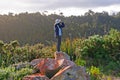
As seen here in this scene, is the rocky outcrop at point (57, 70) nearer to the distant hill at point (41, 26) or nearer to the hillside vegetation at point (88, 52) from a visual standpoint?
the hillside vegetation at point (88, 52)

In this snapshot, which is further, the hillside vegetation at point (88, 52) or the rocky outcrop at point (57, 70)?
the hillside vegetation at point (88, 52)

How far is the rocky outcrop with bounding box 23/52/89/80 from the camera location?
324 inches

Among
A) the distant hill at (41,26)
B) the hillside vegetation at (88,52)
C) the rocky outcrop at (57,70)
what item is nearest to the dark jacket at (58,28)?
the rocky outcrop at (57,70)

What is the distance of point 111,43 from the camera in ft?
49.2

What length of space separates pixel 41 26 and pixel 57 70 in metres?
33.9

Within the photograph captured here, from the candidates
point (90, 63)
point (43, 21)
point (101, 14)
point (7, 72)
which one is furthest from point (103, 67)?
point (101, 14)

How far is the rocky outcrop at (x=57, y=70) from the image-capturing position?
8242mm

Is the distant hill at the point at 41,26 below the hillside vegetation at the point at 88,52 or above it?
below

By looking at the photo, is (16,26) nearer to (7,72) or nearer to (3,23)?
(3,23)

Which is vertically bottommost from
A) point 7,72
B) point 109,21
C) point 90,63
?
point 109,21

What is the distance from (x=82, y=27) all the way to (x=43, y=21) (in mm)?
5340

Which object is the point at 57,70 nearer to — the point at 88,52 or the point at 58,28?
the point at 58,28

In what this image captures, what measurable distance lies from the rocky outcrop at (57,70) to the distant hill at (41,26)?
27.0m

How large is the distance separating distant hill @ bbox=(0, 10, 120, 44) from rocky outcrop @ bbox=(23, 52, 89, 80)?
88.6 feet
